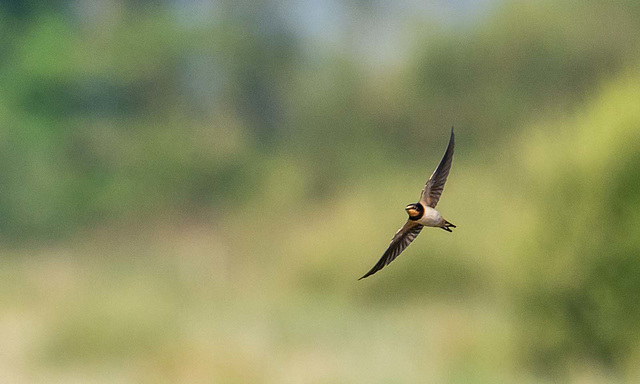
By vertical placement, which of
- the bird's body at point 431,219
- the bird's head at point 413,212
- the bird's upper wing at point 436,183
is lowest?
the bird's body at point 431,219

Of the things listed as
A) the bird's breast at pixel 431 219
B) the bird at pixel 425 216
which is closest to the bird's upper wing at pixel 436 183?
the bird at pixel 425 216

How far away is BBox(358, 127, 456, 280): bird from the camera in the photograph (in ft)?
11.1

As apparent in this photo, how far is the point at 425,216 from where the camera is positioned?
133 inches

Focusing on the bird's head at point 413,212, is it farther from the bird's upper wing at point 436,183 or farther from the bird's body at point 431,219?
the bird's upper wing at point 436,183

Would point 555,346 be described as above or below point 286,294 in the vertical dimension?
below

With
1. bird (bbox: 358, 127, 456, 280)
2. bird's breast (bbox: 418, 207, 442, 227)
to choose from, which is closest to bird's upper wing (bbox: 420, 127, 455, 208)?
bird (bbox: 358, 127, 456, 280)

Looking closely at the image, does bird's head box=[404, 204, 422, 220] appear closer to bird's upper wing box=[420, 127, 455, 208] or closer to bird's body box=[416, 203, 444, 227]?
bird's body box=[416, 203, 444, 227]

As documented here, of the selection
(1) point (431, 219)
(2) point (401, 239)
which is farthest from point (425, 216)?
(2) point (401, 239)

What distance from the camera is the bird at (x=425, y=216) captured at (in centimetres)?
338

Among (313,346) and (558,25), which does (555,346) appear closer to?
(313,346)

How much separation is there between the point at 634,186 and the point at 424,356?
10.0ft

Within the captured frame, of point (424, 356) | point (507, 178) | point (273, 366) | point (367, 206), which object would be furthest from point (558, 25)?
point (273, 366)

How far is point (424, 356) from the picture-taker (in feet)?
37.5

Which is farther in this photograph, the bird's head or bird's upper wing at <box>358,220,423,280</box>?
bird's upper wing at <box>358,220,423,280</box>
